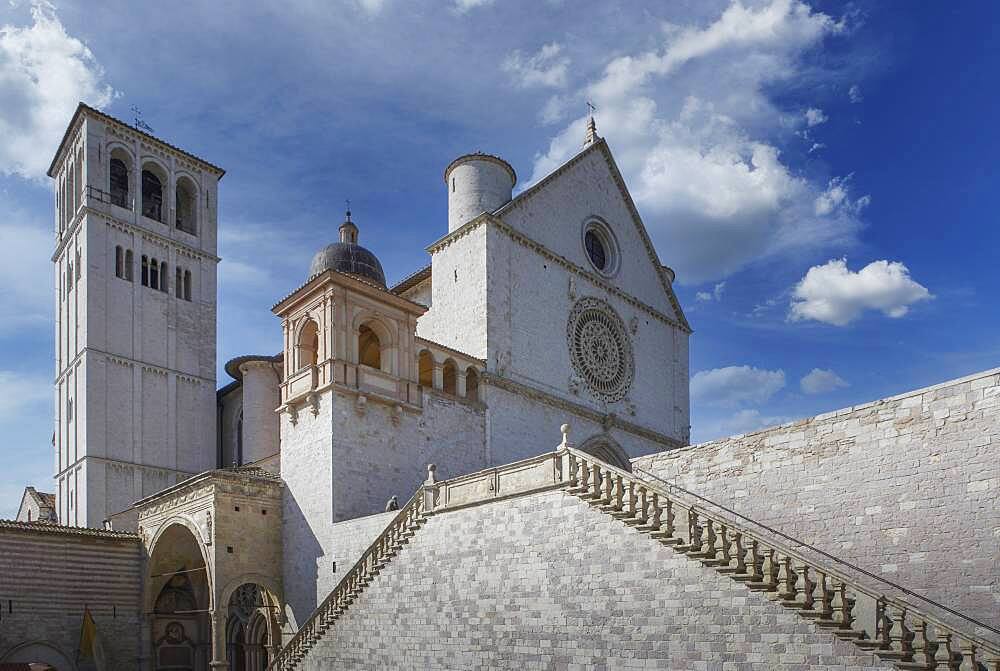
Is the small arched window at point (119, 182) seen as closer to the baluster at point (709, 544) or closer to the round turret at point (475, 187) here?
the round turret at point (475, 187)

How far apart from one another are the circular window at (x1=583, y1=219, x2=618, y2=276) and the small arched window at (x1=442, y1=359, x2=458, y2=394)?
340 inches

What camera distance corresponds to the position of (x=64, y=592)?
2312 centimetres

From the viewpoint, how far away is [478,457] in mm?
26344

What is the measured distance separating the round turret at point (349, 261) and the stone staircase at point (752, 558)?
10.4 metres

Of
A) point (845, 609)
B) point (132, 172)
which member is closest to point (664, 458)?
point (845, 609)

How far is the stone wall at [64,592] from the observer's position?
72.9ft

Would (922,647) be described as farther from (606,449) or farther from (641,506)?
(606,449)

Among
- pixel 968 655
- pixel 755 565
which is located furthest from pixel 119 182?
pixel 968 655

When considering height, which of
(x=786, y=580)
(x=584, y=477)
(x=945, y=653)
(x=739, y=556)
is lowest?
(x=945, y=653)

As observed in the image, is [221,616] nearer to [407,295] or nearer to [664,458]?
[664,458]

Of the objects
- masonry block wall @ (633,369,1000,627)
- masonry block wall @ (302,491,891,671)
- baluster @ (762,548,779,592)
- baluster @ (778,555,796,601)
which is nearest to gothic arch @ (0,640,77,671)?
masonry block wall @ (302,491,891,671)

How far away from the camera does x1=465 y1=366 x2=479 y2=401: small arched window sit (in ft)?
88.2

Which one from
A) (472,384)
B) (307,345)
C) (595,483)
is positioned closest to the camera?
(595,483)

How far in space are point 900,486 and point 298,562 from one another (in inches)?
577
